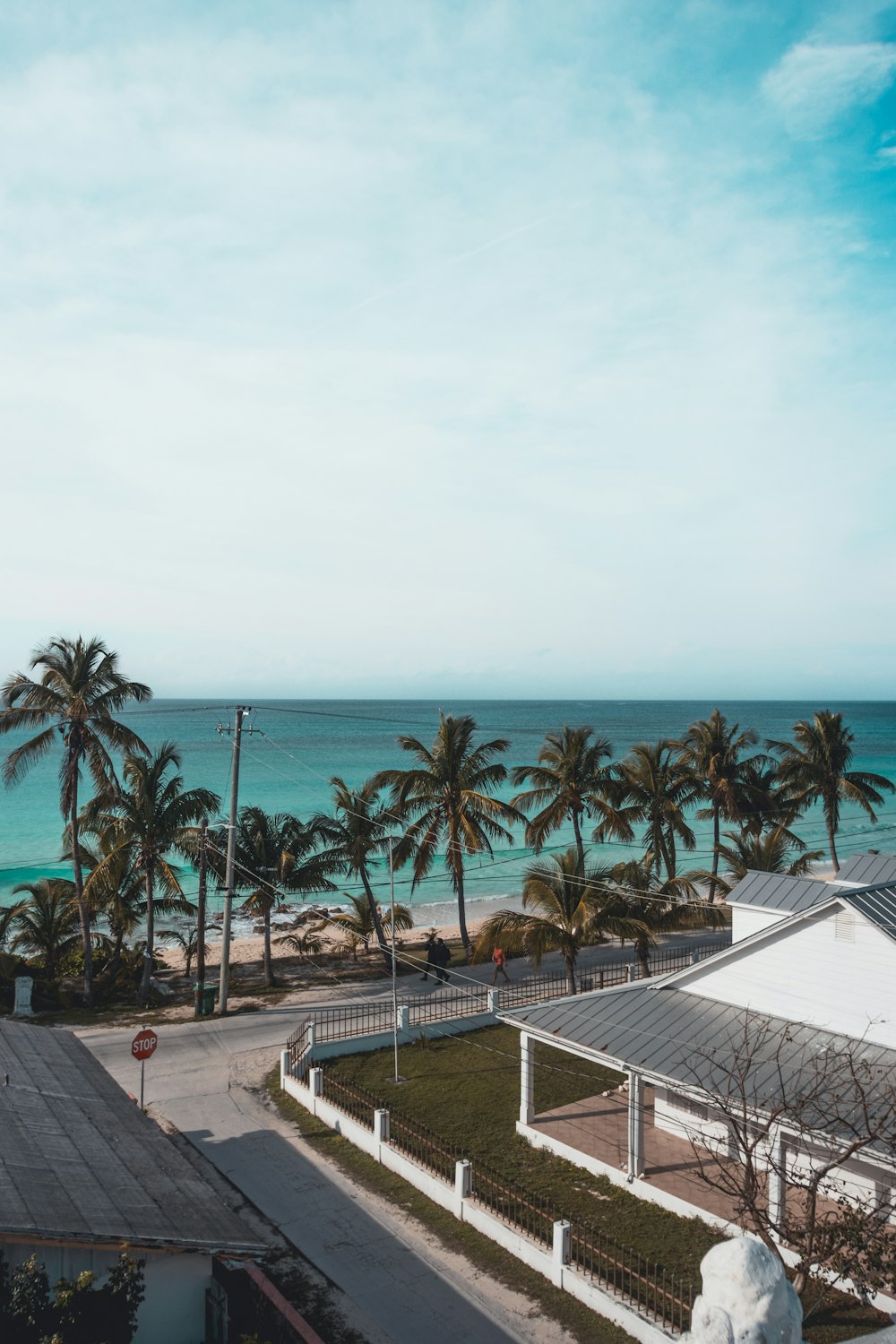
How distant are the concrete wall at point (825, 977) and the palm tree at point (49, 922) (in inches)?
802

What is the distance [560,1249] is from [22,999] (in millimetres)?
17505

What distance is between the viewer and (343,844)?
29406 mm

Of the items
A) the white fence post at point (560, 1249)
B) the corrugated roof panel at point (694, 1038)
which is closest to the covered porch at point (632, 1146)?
the corrugated roof panel at point (694, 1038)

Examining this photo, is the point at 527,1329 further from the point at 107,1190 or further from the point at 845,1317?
the point at 107,1190

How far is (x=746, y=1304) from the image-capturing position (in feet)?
21.7

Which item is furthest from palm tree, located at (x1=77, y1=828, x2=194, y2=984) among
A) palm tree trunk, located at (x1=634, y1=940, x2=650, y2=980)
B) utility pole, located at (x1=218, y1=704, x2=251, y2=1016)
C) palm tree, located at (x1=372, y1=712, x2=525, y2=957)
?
palm tree trunk, located at (x1=634, y1=940, x2=650, y2=980)

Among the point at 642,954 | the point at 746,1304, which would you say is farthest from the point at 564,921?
the point at 746,1304

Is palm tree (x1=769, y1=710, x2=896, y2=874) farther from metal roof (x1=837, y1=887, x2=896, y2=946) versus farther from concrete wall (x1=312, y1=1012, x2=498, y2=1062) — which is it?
metal roof (x1=837, y1=887, x2=896, y2=946)

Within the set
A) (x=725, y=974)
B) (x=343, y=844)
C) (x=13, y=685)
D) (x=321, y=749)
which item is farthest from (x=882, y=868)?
(x=321, y=749)

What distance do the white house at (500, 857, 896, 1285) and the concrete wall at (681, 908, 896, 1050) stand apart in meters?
0.02

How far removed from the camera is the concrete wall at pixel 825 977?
532 inches

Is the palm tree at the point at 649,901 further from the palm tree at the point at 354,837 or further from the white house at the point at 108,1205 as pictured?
the white house at the point at 108,1205

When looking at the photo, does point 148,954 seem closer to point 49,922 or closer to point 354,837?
point 49,922

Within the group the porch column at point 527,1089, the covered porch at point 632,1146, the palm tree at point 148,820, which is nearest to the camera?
the covered porch at point 632,1146
